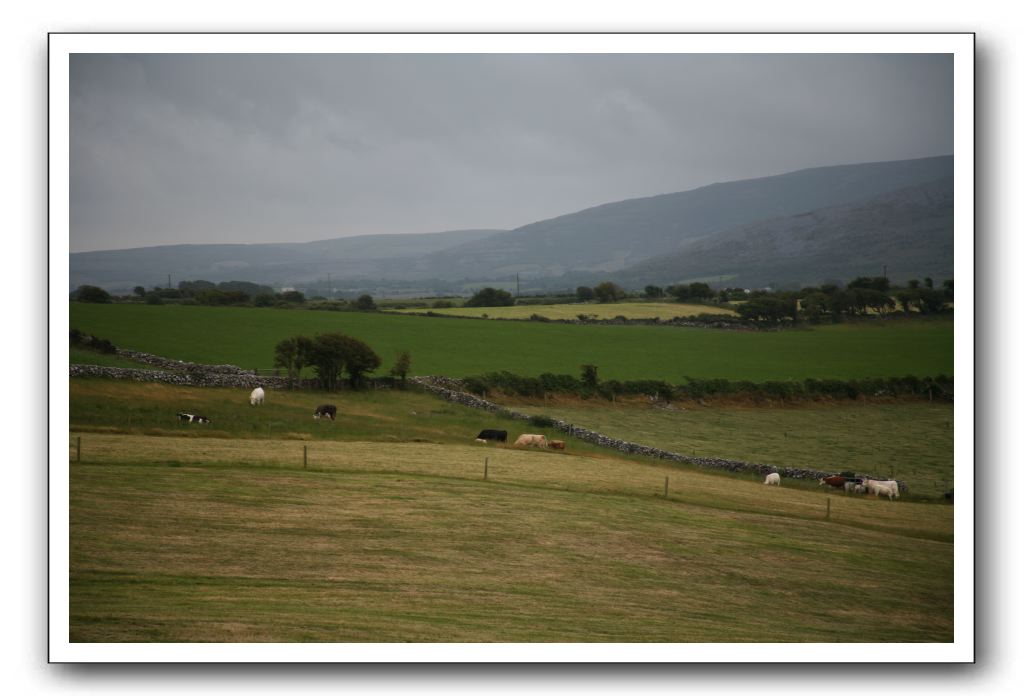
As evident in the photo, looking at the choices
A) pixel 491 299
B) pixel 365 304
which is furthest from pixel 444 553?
pixel 491 299

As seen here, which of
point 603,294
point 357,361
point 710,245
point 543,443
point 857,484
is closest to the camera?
point 857,484

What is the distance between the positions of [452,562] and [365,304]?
776 inches

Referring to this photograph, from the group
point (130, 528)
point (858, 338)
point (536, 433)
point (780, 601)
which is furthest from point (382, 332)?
point (780, 601)

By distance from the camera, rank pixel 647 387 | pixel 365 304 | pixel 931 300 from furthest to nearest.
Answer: pixel 365 304 → pixel 647 387 → pixel 931 300

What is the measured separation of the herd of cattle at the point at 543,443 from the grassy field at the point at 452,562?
1773mm

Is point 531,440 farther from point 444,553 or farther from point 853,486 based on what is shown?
point 444,553

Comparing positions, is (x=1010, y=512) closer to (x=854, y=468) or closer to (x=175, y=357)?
(x=854, y=468)

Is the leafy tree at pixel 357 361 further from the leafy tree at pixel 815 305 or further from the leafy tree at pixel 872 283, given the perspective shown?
the leafy tree at pixel 872 283

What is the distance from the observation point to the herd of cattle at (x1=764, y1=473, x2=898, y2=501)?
12508mm

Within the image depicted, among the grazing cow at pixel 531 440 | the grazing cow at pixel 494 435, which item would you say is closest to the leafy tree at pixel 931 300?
the grazing cow at pixel 531 440

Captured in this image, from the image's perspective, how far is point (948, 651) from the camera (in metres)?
7.63

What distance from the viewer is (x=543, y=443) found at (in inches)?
604

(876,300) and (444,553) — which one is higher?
(876,300)
